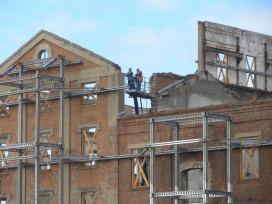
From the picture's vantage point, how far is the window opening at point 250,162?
44.1 metres

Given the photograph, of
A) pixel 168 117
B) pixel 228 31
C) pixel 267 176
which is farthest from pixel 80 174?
pixel 228 31

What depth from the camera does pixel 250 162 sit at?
44062mm

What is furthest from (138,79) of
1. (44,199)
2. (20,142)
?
(44,199)

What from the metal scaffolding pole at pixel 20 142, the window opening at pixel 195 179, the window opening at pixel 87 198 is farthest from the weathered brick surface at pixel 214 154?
the metal scaffolding pole at pixel 20 142

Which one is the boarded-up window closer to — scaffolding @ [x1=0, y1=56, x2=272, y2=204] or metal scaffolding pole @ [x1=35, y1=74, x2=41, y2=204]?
scaffolding @ [x1=0, y1=56, x2=272, y2=204]

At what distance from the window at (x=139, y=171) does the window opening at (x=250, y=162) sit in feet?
16.6

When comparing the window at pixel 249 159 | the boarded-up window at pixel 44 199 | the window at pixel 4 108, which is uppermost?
the window at pixel 4 108

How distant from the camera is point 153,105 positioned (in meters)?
50.3

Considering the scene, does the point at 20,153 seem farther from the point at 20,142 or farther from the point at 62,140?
the point at 62,140

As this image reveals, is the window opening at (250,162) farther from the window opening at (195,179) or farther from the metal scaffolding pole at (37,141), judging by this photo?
the metal scaffolding pole at (37,141)

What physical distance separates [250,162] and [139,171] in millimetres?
6188

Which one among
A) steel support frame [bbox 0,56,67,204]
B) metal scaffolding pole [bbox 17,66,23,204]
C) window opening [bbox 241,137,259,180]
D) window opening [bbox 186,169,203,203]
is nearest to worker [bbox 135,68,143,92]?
steel support frame [bbox 0,56,67,204]

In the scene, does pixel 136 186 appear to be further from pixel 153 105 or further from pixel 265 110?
pixel 265 110

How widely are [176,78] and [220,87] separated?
3.06 metres
